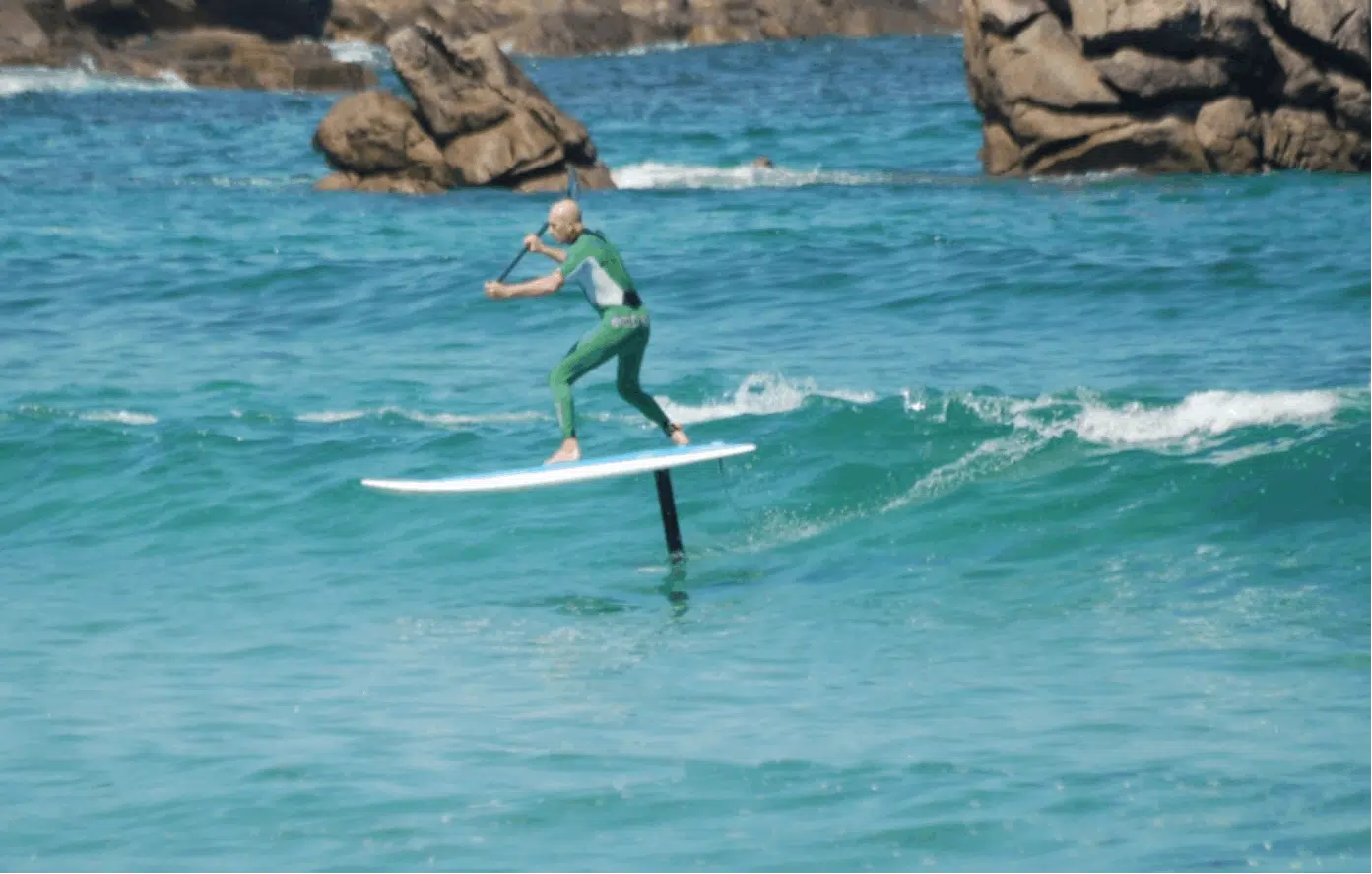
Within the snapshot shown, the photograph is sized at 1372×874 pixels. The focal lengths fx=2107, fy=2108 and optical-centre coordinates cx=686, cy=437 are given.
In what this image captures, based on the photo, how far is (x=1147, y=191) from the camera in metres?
32.7

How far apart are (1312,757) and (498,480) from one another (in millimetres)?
6090

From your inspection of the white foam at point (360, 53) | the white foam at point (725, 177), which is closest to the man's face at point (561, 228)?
the white foam at point (725, 177)

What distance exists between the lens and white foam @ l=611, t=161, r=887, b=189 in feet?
124

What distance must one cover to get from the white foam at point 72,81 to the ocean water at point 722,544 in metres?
30.6

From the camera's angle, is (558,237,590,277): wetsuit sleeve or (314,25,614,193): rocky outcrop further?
(314,25,614,193): rocky outcrop

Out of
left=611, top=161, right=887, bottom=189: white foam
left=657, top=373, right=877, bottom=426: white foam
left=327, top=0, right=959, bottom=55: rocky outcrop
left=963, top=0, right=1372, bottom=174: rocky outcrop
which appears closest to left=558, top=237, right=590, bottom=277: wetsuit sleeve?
left=657, top=373, right=877, bottom=426: white foam

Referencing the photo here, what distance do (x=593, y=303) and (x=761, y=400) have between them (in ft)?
22.5

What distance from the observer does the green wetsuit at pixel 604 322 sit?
47.6 ft

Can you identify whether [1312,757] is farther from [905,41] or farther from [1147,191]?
[905,41]

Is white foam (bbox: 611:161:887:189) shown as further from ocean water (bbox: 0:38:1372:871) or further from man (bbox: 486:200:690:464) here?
man (bbox: 486:200:690:464)

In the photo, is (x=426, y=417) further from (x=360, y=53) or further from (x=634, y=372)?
(x=360, y=53)

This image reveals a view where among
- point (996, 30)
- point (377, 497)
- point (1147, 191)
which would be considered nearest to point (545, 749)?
point (377, 497)

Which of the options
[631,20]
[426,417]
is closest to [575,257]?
[426,417]

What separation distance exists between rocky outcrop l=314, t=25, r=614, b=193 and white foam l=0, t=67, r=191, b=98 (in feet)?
94.0
